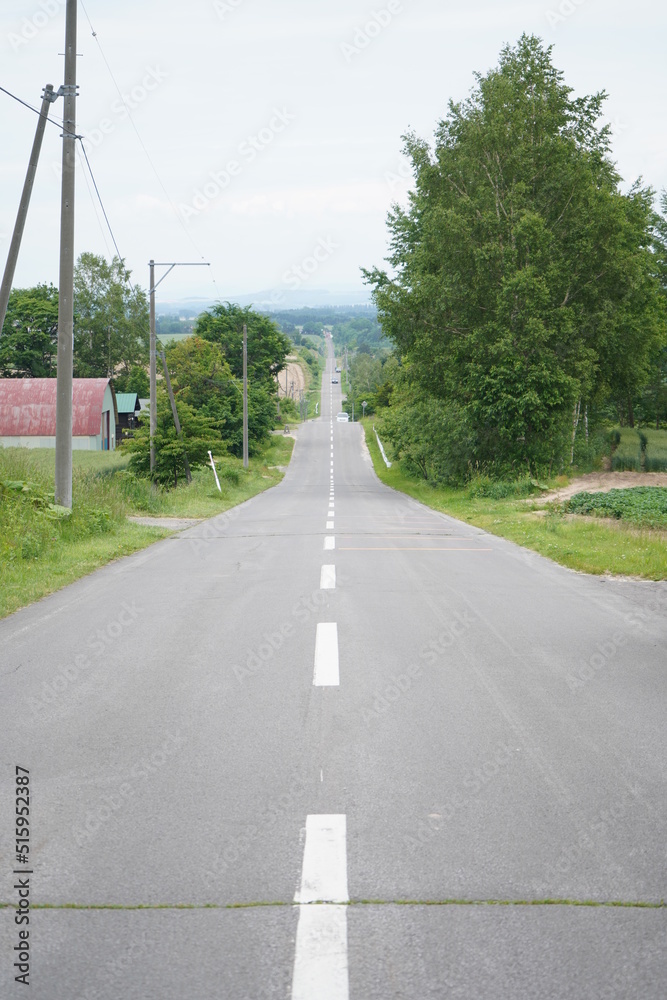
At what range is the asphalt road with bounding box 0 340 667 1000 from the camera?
294 centimetres

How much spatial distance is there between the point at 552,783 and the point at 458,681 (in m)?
2.04

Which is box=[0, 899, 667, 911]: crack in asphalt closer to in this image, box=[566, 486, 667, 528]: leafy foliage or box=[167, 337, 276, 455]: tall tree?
box=[566, 486, 667, 528]: leafy foliage

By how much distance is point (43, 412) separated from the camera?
69500mm

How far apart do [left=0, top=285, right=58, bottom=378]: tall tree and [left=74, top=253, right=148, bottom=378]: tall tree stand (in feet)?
12.5

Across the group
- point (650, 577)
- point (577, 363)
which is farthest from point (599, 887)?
point (577, 363)

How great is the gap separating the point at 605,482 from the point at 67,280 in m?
22.7

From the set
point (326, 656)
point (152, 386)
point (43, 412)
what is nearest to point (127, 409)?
point (43, 412)

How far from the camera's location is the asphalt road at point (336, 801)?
2.94 m

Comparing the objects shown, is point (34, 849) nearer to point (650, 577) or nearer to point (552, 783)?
point (552, 783)

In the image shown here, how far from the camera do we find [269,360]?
8888cm
